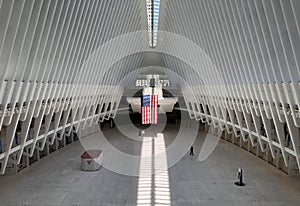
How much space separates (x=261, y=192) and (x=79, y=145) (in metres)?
17.6

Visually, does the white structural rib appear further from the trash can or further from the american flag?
the american flag

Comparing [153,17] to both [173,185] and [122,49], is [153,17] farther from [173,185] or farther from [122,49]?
[173,185]

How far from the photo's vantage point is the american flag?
26438 mm

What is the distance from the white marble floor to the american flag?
718 cm

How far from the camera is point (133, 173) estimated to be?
17.3 meters

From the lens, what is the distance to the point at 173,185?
15172 mm

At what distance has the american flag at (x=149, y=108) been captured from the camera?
2644 centimetres

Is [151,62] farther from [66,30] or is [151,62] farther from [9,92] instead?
[9,92]

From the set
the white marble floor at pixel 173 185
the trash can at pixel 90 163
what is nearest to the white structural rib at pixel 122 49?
the white marble floor at pixel 173 185

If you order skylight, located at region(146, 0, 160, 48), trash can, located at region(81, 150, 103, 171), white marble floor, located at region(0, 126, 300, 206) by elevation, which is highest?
skylight, located at region(146, 0, 160, 48)

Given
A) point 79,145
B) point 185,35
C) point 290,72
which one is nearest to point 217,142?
point 185,35

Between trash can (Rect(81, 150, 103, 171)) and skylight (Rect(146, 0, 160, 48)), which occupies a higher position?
skylight (Rect(146, 0, 160, 48))

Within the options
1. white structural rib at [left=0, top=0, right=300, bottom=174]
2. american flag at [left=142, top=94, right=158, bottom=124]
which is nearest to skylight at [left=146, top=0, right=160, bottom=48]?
white structural rib at [left=0, top=0, right=300, bottom=174]

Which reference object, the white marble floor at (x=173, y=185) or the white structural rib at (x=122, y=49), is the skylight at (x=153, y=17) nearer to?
the white structural rib at (x=122, y=49)
